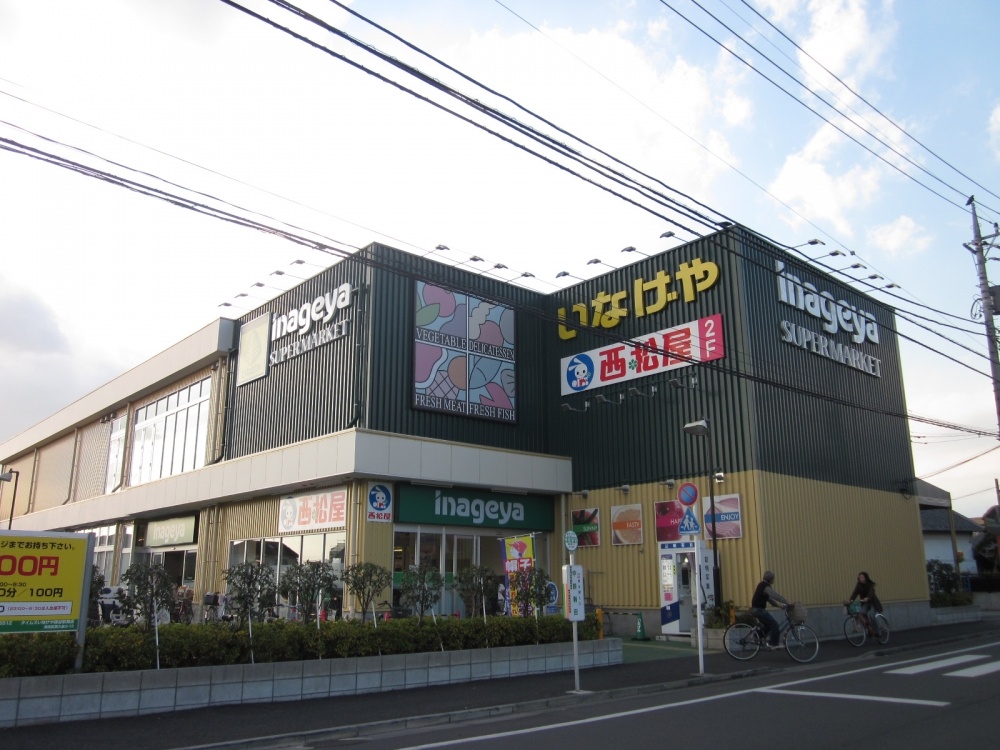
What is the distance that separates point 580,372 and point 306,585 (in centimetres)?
1323

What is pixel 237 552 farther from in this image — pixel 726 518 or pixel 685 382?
pixel 726 518

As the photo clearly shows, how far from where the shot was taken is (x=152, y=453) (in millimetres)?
31953

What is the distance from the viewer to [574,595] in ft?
43.3

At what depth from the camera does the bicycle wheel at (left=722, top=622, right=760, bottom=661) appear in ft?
49.2

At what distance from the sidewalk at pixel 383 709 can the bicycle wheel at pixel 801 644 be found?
22 centimetres

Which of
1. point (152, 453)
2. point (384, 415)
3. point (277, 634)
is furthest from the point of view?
point (152, 453)

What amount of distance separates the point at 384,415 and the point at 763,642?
11.0m

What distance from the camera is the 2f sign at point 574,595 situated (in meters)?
13.0

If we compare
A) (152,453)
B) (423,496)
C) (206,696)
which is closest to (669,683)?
(206,696)

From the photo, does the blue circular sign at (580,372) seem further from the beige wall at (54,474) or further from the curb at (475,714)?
the beige wall at (54,474)

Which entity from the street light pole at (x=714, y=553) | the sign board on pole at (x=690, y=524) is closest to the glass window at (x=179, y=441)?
the street light pole at (x=714, y=553)

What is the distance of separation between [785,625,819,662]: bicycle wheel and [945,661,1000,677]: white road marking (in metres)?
2.63

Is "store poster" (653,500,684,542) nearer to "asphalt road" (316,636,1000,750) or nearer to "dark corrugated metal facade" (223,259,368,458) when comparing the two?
"asphalt road" (316,636,1000,750)

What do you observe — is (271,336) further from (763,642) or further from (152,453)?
(763,642)
